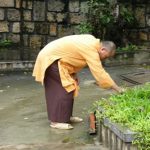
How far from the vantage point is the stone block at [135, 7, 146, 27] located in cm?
1264

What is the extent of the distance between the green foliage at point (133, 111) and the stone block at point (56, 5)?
5.49 metres

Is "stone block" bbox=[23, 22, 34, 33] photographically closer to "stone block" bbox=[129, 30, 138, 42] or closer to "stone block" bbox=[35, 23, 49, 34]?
"stone block" bbox=[35, 23, 49, 34]

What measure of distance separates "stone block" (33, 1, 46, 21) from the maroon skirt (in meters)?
5.24

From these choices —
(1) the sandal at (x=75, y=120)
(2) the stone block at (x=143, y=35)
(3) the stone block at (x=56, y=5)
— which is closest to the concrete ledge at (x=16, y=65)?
(3) the stone block at (x=56, y=5)

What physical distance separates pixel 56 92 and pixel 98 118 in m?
0.91

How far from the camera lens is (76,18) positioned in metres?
12.3

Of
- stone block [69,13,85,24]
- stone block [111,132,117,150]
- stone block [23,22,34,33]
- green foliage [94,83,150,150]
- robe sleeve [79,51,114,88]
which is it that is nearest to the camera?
green foliage [94,83,150,150]

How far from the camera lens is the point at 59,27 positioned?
40.1ft

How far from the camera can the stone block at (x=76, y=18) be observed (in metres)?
12.2

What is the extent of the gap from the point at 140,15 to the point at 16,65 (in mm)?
3267

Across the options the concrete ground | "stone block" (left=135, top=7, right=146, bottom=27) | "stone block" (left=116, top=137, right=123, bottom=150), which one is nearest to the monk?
the concrete ground

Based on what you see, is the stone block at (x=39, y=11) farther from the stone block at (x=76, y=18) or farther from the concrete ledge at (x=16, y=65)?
the concrete ledge at (x=16, y=65)

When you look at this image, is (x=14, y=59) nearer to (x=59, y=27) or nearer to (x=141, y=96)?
(x=59, y=27)

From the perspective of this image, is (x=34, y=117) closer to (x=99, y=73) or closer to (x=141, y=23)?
(x=99, y=73)
